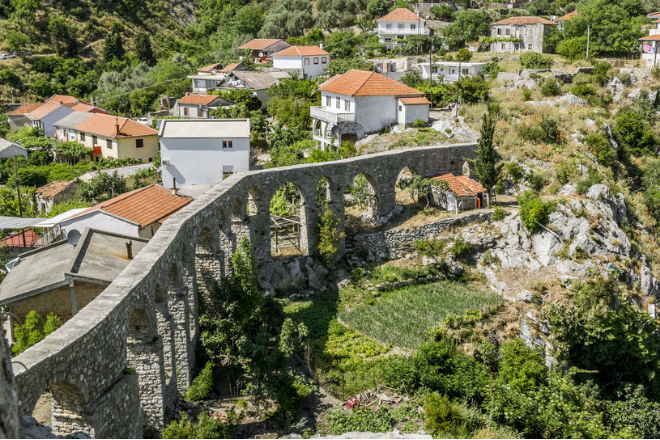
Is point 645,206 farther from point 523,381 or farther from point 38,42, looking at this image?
point 38,42

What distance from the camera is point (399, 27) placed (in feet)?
228

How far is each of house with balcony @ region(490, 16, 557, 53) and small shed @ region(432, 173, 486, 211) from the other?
3463 centimetres

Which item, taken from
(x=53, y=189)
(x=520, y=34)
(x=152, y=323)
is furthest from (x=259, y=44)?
(x=152, y=323)

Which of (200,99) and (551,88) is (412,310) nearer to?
(551,88)

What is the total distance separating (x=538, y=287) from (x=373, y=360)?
9224 mm

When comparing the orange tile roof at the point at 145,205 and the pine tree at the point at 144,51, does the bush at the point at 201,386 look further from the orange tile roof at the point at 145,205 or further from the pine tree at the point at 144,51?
the pine tree at the point at 144,51

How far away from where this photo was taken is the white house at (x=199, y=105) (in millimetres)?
52688

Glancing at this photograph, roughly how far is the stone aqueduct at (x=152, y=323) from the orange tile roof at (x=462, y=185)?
18.0ft

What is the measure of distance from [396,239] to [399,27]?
45187mm

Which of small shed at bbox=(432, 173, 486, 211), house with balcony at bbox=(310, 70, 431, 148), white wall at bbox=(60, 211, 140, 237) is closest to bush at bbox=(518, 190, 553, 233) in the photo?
small shed at bbox=(432, 173, 486, 211)

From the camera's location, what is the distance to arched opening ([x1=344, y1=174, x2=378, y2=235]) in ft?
104

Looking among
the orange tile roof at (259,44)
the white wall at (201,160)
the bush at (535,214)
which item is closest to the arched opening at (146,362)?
the bush at (535,214)

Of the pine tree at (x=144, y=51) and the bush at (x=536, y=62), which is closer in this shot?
the bush at (x=536, y=62)

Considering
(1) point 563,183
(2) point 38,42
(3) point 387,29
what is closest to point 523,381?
(1) point 563,183
